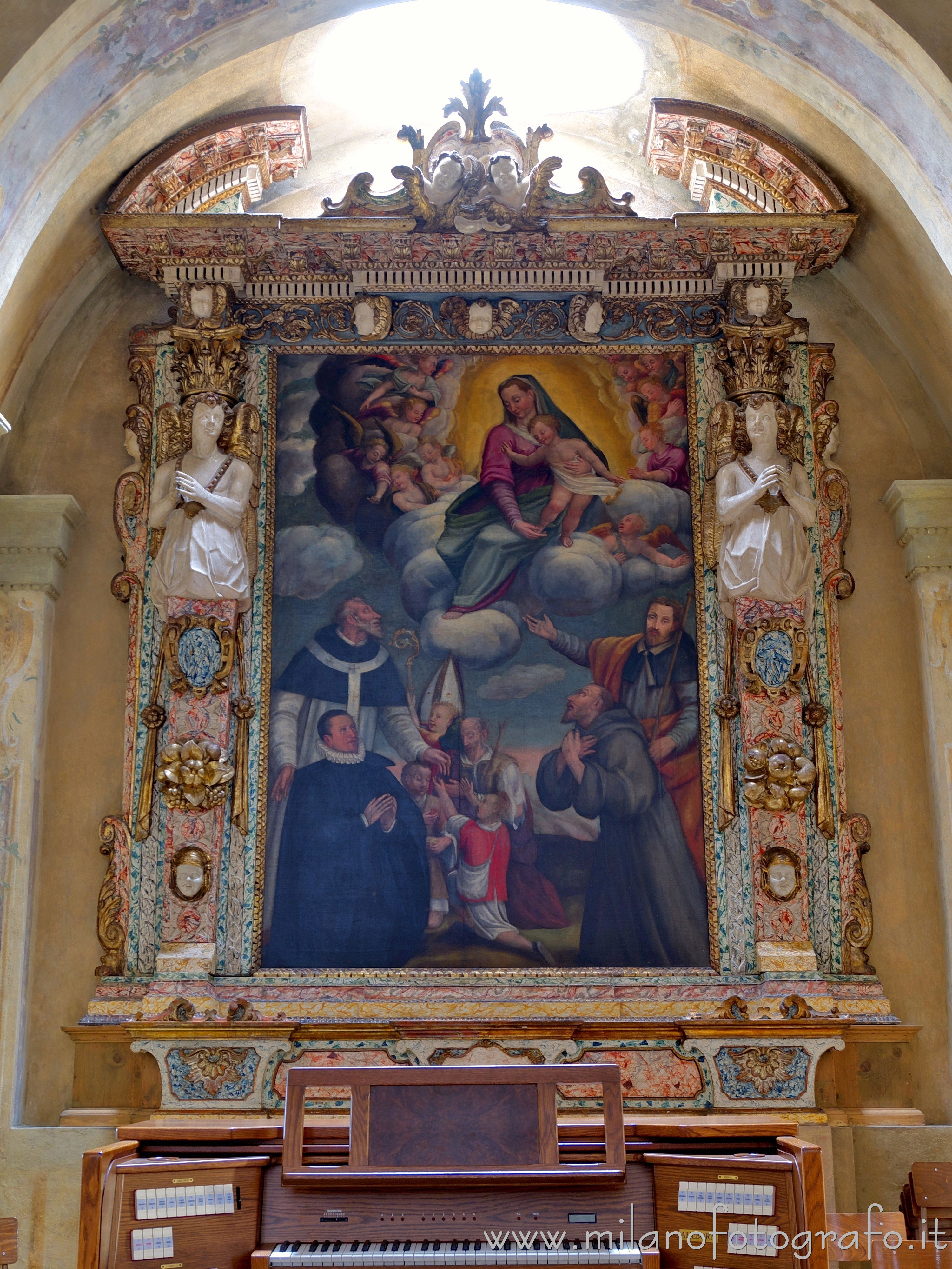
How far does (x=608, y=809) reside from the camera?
30.2 feet

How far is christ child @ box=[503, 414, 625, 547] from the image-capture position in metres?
9.71

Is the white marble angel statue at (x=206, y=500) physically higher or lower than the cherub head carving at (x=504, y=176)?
lower

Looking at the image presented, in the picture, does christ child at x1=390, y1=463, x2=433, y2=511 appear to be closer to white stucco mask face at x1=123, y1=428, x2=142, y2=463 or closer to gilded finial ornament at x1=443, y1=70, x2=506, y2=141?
white stucco mask face at x1=123, y1=428, x2=142, y2=463

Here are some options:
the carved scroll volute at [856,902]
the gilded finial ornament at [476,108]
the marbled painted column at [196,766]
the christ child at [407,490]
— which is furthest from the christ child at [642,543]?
the gilded finial ornament at [476,108]

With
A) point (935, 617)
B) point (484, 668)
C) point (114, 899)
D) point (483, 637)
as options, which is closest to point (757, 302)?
point (935, 617)

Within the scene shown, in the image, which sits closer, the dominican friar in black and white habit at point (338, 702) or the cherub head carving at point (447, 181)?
the dominican friar in black and white habit at point (338, 702)

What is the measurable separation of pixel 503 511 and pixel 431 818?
205cm

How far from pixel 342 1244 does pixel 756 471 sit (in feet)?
17.7

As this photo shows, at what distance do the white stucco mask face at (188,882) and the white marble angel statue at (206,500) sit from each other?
64.9 inches

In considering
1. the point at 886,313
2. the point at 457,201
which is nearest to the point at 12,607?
the point at 457,201

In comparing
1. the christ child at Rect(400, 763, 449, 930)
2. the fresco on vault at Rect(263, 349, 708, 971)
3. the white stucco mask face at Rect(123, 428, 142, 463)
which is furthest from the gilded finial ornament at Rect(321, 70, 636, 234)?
the christ child at Rect(400, 763, 449, 930)

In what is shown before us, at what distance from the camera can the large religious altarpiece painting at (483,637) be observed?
28.9ft

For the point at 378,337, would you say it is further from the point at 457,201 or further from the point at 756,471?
the point at 756,471

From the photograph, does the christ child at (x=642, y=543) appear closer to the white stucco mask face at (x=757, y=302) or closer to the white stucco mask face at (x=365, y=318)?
the white stucco mask face at (x=757, y=302)
